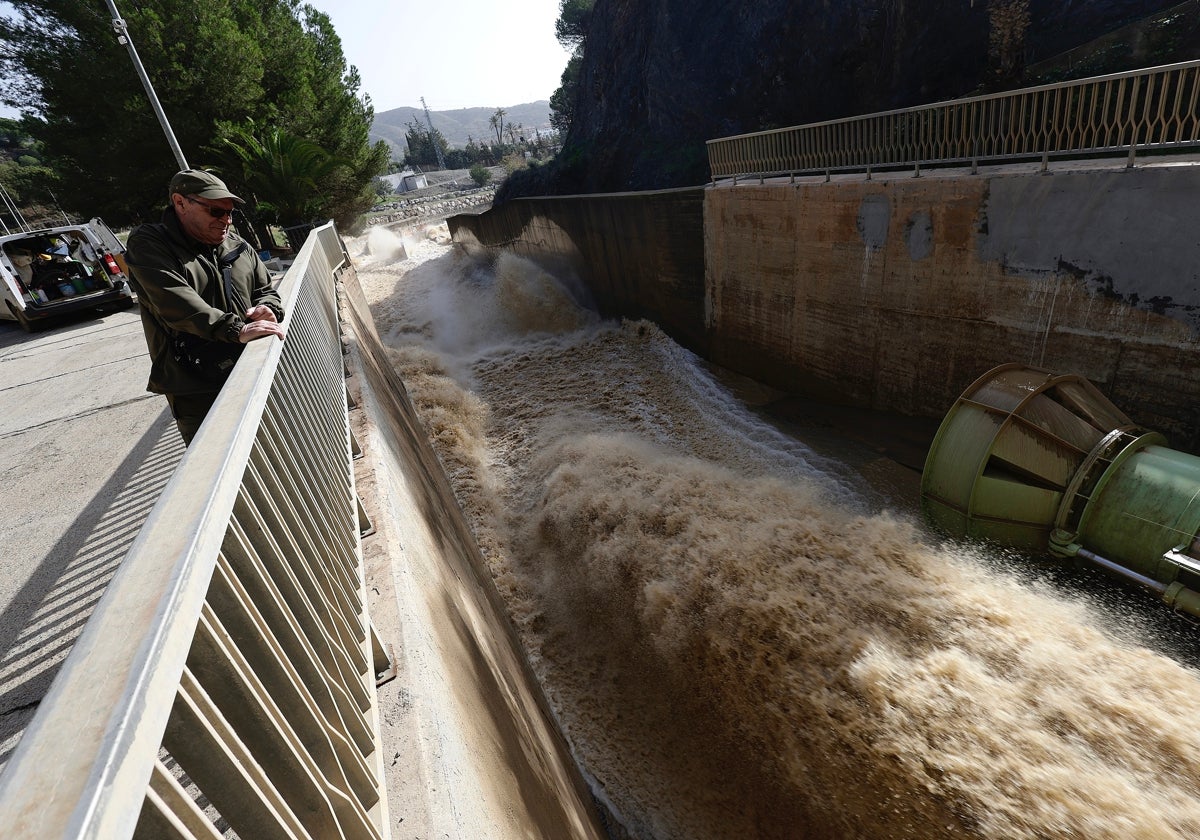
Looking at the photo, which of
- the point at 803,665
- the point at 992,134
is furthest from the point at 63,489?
the point at 992,134

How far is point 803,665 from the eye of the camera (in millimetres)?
5672

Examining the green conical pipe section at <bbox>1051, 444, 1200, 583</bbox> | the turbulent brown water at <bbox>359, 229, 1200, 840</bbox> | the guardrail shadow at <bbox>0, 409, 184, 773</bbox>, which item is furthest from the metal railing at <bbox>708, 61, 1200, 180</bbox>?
the guardrail shadow at <bbox>0, 409, 184, 773</bbox>

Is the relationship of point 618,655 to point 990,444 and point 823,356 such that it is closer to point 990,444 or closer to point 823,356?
point 990,444

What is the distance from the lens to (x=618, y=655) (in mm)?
6633

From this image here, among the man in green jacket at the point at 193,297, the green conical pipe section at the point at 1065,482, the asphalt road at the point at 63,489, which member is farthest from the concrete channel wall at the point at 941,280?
the asphalt road at the point at 63,489

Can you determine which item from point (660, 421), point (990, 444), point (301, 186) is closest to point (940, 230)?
point (990, 444)

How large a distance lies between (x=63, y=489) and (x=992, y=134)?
1185 centimetres

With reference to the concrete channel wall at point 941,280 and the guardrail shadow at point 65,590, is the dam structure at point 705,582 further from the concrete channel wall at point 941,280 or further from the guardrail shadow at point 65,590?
the guardrail shadow at point 65,590

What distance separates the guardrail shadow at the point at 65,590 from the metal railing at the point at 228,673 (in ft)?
3.16

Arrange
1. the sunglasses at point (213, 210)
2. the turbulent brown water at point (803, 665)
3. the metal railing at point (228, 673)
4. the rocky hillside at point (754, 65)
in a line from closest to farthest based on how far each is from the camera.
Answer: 1. the metal railing at point (228, 673)
2. the sunglasses at point (213, 210)
3. the turbulent brown water at point (803, 665)
4. the rocky hillside at point (754, 65)

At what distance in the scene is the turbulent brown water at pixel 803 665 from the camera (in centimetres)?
447

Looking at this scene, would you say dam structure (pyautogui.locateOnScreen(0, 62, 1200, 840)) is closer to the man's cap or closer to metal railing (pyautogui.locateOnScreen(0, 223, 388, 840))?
metal railing (pyautogui.locateOnScreen(0, 223, 388, 840))

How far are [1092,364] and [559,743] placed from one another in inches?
333

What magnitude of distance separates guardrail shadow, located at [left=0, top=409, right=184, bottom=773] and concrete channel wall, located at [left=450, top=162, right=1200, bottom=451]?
33.7 feet
